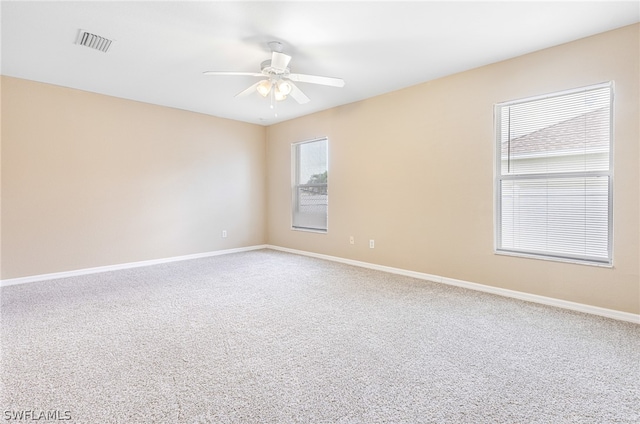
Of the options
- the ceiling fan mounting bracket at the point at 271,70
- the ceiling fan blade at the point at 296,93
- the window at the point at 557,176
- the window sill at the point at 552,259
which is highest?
the ceiling fan mounting bracket at the point at 271,70

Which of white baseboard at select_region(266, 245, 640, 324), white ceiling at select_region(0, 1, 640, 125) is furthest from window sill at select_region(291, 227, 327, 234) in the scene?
white ceiling at select_region(0, 1, 640, 125)

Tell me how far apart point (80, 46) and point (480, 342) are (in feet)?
14.4

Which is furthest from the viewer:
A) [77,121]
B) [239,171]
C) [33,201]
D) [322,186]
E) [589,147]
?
[239,171]

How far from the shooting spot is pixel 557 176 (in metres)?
3.09

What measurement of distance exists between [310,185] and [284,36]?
3130 mm

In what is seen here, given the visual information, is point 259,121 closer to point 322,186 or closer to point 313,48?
point 322,186

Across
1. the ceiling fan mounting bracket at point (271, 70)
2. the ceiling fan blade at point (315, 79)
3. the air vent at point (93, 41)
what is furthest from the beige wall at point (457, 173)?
the air vent at point (93, 41)

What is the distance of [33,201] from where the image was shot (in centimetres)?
396

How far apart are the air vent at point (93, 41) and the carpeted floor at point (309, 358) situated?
98.9 inches

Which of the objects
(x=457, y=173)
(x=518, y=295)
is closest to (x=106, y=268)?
(x=457, y=173)

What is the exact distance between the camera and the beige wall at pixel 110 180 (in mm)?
3877

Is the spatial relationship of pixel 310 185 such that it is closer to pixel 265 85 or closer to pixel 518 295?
pixel 265 85

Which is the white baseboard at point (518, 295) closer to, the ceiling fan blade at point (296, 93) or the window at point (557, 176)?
the window at point (557, 176)

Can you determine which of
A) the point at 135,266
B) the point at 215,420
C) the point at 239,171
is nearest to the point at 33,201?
the point at 135,266
